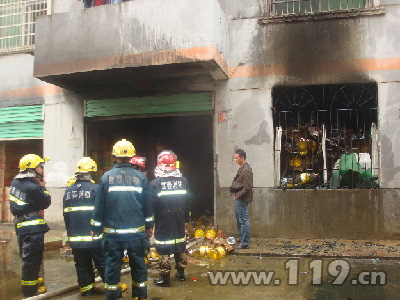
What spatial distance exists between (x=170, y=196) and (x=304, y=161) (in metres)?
4.57

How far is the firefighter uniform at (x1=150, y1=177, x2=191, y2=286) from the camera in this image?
5.20 metres

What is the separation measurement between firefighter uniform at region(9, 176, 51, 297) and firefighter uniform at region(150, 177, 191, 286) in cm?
156

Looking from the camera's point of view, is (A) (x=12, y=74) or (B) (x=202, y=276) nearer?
(B) (x=202, y=276)

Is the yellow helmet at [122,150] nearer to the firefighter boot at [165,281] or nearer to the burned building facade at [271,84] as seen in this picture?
the firefighter boot at [165,281]

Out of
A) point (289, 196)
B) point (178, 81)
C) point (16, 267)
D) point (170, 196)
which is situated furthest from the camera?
point (178, 81)

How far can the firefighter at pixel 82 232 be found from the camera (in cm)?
472

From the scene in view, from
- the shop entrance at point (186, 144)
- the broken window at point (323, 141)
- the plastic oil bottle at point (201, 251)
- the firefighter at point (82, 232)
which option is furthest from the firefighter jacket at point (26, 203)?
the shop entrance at point (186, 144)

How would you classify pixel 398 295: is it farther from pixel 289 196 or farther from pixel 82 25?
pixel 82 25

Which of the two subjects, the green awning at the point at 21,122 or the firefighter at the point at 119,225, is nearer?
the firefighter at the point at 119,225

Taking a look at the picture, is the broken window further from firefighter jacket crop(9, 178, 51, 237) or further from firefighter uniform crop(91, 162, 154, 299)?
firefighter jacket crop(9, 178, 51, 237)

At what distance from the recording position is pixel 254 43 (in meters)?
8.73

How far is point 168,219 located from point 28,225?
187cm

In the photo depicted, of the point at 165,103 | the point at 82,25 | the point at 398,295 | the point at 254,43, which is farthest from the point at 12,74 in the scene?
the point at 398,295

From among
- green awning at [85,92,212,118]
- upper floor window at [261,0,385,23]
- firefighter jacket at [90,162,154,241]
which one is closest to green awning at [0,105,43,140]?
green awning at [85,92,212,118]
